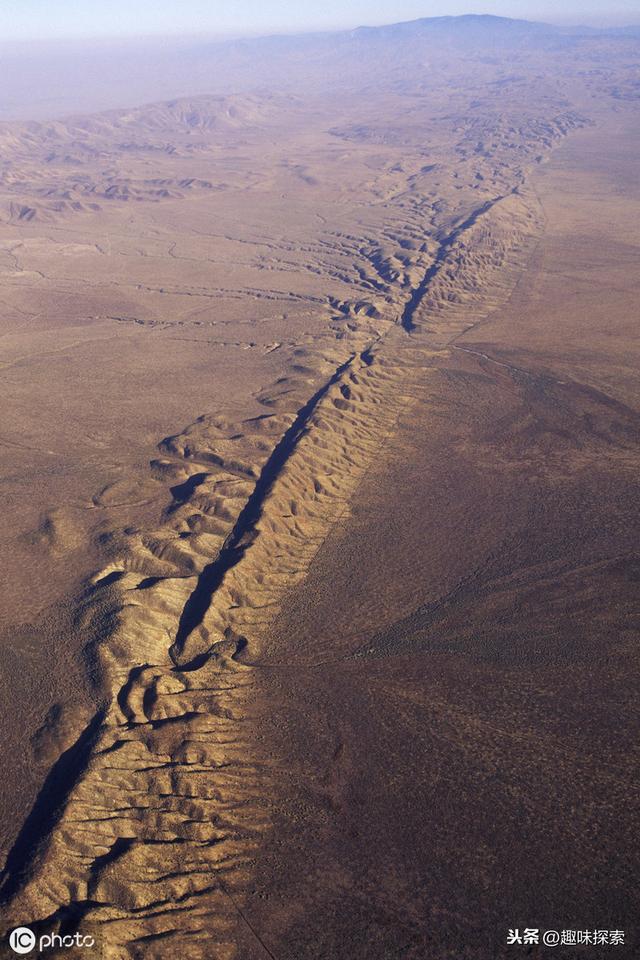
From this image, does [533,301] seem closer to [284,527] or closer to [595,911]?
[284,527]

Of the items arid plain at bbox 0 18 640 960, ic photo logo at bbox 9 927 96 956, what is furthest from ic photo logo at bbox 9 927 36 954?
arid plain at bbox 0 18 640 960

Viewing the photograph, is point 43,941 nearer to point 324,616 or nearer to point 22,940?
point 22,940

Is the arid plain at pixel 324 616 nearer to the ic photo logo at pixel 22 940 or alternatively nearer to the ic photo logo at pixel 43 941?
the ic photo logo at pixel 43 941

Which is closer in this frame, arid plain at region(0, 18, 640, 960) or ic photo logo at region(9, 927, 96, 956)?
ic photo logo at region(9, 927, 96, 956)

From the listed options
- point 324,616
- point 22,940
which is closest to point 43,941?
point 22,940

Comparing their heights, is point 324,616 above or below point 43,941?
above

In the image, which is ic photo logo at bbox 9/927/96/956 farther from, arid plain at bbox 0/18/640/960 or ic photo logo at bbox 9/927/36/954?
arid plain at bbox 0/18/640/960
